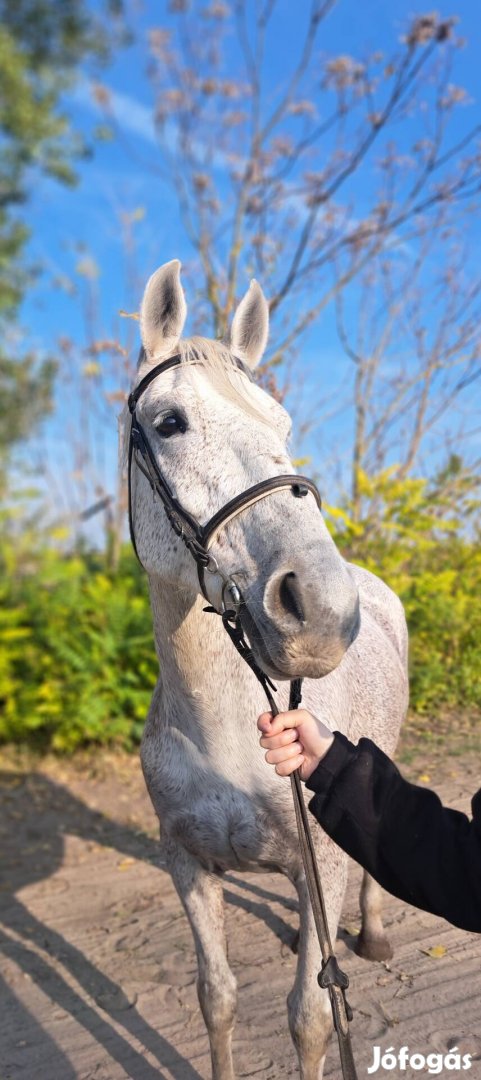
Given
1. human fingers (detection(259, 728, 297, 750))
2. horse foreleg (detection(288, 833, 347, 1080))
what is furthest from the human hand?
horse foreleg (detection(288, 833, 347, 1080))

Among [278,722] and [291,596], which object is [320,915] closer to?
[278,722]

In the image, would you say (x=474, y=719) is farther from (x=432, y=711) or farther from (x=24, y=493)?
(x=24, y=493)

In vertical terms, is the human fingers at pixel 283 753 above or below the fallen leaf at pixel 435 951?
above

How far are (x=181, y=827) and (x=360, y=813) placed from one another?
1.05m

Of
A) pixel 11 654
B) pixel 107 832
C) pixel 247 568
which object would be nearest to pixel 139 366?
pixel 247 568

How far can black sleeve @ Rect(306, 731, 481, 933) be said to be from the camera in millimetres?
1582

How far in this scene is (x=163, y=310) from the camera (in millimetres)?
2354

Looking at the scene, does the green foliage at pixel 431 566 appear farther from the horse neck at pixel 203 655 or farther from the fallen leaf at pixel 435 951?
the horse neck at pixel 203 655

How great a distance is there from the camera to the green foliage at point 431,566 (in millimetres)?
4949

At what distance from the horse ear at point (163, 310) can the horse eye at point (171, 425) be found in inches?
13.9

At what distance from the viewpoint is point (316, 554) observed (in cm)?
160

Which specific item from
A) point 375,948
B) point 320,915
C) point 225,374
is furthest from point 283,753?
point 375,948

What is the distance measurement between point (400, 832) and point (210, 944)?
4.09ft

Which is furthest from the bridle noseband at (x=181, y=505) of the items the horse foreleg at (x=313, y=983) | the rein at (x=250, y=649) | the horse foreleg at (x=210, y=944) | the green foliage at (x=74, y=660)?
the green foliage at (x=74, y=660)
